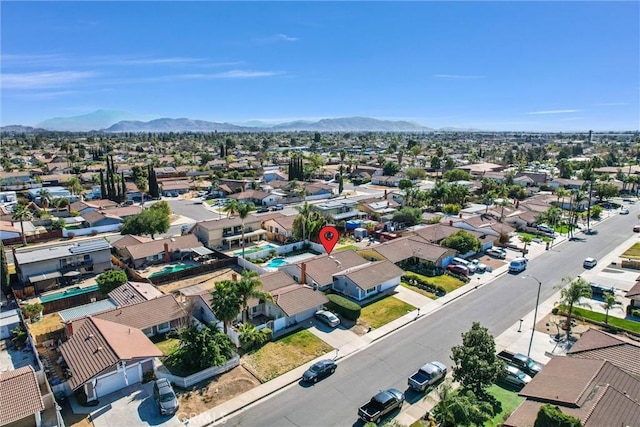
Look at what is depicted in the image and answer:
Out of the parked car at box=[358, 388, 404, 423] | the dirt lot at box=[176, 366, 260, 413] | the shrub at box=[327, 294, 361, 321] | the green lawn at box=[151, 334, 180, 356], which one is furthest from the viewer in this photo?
the shrub at box=[327, 294, 361, 321]

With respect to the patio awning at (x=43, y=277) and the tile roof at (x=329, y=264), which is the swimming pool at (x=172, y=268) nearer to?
the patio awning at (x=43, y=277)

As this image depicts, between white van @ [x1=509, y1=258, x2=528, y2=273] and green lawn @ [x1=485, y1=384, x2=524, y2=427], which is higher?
white van @ [x1=509, y1=258, x2=528, y2=273]

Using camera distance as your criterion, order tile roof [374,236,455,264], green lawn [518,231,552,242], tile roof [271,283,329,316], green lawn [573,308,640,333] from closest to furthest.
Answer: tile roof [271,283,329,316] → green lawn [573,308,640,333] → tile roof [374,236,455,264] → green lawn [518,231,552,242]

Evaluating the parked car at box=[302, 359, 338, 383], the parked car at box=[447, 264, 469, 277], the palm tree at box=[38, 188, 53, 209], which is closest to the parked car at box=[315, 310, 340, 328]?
the parked car at box=[302, 359, 338, 383]

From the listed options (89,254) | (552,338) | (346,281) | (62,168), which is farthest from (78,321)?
(62,168)

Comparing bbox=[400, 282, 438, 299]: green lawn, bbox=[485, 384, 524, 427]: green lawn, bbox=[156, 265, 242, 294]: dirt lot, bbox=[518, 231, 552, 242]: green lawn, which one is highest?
bbox=[518, 231, 552, 242]: green lawn

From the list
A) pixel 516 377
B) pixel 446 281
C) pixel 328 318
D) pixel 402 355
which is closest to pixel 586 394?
pixel 516 377

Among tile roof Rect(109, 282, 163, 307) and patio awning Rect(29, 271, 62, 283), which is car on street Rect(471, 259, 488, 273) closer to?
tile roof Rect(109, 282, 163, 307)

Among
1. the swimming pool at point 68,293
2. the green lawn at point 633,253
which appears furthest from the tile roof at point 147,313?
the green lawn at point 633,253
